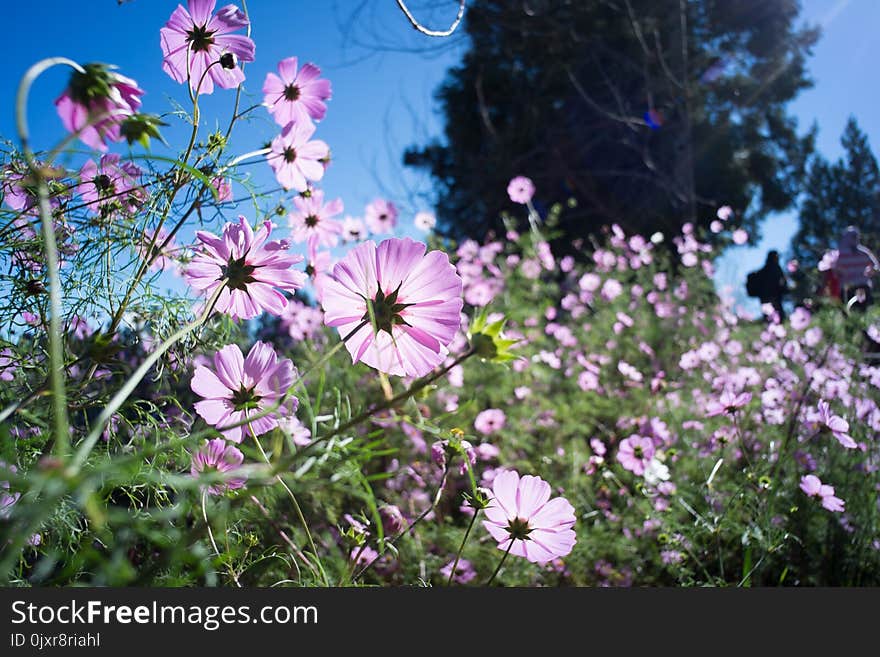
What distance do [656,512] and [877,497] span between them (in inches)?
14.5

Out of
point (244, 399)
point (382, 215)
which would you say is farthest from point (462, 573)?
point (382, 215)

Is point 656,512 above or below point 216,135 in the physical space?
below

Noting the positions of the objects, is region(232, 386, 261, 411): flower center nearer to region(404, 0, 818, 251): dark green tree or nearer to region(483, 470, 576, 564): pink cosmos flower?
region(483, 470, 576, 564): pink cosmos flower

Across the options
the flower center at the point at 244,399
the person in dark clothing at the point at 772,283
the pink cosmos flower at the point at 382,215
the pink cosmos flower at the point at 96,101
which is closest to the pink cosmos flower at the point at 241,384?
the flower center at the point at 244,399

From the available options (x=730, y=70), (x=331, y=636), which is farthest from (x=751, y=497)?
(x=730, y=70)

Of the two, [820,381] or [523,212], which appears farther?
[523,212]

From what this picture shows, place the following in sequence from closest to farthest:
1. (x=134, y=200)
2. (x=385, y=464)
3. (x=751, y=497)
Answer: (x=134, y=200) → (x=751, y=497) → (x=385, y=464)

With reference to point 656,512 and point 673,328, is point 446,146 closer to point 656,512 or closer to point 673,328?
point 673,328

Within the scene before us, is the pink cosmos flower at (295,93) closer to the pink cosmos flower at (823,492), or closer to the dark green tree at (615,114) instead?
the pink cosmos flower at (823,492)

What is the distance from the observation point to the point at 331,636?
1.13 feet

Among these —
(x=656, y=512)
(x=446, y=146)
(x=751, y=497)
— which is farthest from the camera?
(x=446, y=146)

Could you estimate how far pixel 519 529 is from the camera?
14.4 inches

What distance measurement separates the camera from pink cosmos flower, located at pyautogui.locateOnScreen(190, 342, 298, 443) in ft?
1.10

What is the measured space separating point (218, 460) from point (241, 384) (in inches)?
2.1
